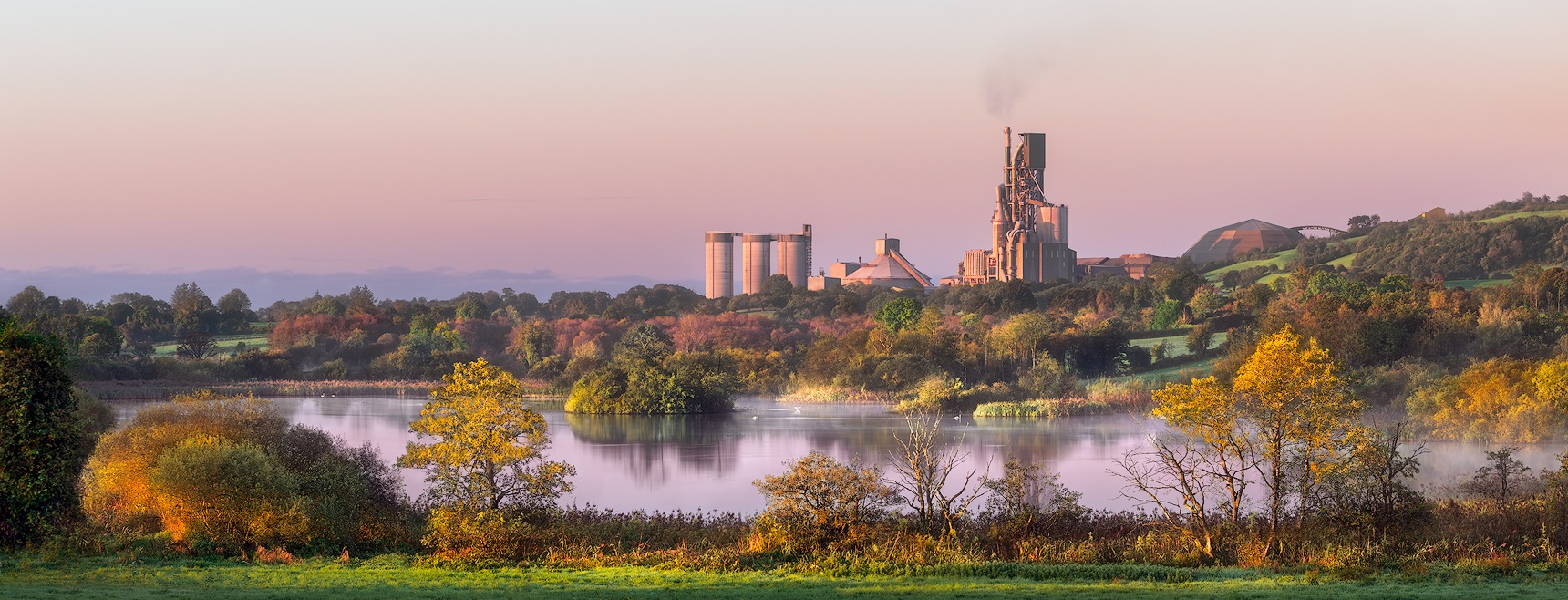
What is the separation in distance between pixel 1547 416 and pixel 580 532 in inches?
1076

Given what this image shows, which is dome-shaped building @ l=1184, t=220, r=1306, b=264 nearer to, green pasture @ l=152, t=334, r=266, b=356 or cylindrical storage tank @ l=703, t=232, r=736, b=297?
cylindrical storage tank @ l=703, t=232, r=736, b=297

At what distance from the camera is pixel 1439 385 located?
136 feet

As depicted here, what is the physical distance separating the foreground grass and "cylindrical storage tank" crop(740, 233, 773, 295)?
12871 centimetres

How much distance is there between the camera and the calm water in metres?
31.1

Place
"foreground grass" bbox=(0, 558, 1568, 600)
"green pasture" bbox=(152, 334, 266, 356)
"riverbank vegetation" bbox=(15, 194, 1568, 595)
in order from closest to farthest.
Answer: "foreground grass" bbox=(0, 558, 1568, 600) → "riverbank vegetation" bbox=(15, 194, 1568, 595) → "green pasture" bbox=(152, 334, 266, 356)

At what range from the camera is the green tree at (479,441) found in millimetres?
22656

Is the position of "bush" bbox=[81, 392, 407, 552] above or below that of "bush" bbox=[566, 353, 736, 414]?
below

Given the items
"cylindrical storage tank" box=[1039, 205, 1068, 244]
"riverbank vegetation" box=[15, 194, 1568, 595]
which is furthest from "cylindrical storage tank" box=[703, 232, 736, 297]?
"riverbank vegetation" box=[15, 194, 1568, 595]

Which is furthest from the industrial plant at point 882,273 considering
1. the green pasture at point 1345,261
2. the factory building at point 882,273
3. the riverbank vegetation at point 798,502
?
the riverbank vegetation at point 798,502

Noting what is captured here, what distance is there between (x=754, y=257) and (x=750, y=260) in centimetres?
55

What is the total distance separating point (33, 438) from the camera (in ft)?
70.9

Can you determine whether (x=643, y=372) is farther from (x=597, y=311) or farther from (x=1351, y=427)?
(x=597, y=311)

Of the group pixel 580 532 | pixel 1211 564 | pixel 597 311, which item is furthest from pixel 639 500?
pixel 597 311

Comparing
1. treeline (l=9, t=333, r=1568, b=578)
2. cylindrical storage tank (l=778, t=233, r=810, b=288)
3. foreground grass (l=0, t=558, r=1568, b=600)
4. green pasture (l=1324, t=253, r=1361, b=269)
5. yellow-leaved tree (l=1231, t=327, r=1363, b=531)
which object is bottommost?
foreground grass (l=0, t=558, r=1568, b=600)
